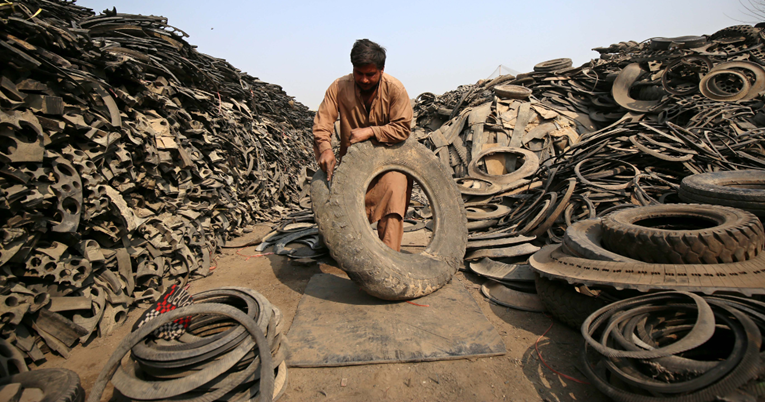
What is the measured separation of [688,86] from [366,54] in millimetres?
10391

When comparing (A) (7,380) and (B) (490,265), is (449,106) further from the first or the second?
(A) (7,380)

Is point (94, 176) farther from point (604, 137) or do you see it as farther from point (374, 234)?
point (604, 137)

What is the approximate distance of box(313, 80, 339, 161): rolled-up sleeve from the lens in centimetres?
308

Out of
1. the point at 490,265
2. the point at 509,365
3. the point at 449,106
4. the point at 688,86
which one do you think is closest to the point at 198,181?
the point at 490,265

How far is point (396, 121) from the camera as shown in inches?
120

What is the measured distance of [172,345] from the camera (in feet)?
5.67

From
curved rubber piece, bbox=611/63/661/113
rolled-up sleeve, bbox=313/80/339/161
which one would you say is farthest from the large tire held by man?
curved rubber piece, bbox=611/63/661/113

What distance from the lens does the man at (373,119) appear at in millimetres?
2871

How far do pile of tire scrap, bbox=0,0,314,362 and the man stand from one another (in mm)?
1813

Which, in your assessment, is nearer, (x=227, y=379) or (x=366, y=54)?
(x=227, y=379)

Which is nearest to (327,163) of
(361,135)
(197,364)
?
(361,135)

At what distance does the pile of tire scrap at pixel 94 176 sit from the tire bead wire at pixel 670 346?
3383mm

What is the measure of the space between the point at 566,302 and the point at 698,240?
0.94 metres

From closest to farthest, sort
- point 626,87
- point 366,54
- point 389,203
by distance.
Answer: point 366,54 < point 389,203 < point 626,87
